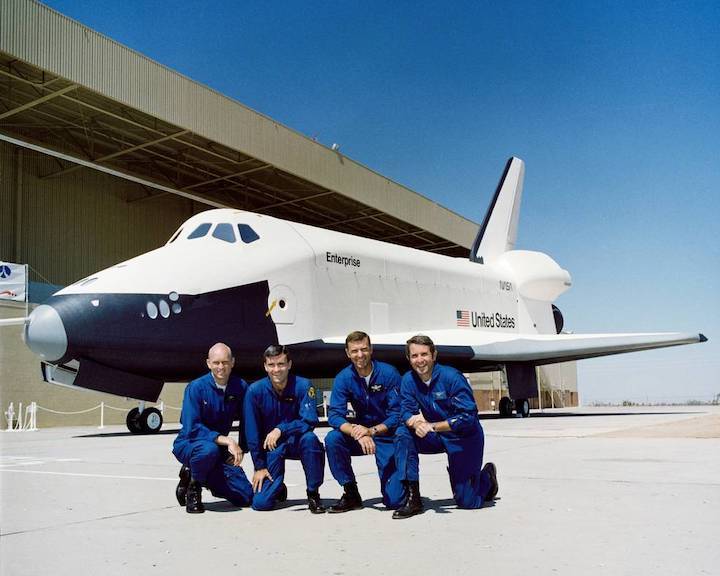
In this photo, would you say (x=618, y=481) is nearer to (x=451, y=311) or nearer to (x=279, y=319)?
(x=279, y=319)

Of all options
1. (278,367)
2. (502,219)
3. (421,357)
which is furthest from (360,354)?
(502,219)

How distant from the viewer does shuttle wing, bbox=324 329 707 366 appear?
16797 mm

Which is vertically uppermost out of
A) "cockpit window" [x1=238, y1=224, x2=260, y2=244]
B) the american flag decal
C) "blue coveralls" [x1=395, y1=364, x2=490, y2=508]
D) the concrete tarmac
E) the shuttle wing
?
"cockpit window" [x1=238, y1=224, x2=260, y2=244]

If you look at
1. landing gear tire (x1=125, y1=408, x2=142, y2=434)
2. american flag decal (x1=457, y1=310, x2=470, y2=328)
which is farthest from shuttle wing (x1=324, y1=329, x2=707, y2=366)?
landing gear tire (x1=125, y1=408, x2=142, y2=434)

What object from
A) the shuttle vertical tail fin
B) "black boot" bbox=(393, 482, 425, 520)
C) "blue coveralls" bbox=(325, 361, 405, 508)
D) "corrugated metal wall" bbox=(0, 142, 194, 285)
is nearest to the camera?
"black boot" bbox=(393, 482, 425, 520)

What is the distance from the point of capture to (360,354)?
495cm

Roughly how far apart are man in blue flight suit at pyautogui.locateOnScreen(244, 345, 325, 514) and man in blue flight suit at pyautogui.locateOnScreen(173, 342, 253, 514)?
15 cm

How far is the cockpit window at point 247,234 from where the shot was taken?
42.9ft

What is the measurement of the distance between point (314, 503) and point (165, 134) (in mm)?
18515

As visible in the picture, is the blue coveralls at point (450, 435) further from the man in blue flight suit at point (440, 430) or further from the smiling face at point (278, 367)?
the smiling face at point (278, 367)

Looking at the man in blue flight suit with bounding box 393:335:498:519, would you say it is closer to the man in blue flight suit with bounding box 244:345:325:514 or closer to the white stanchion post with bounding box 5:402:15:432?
the man in blue flight suit with bounding box 244:345:325:514

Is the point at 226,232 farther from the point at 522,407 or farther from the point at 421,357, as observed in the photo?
the point at 522,407

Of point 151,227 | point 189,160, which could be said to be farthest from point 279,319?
point 151,227

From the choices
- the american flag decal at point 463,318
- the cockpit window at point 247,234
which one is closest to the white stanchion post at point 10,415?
the cockpit window at point 247,234
